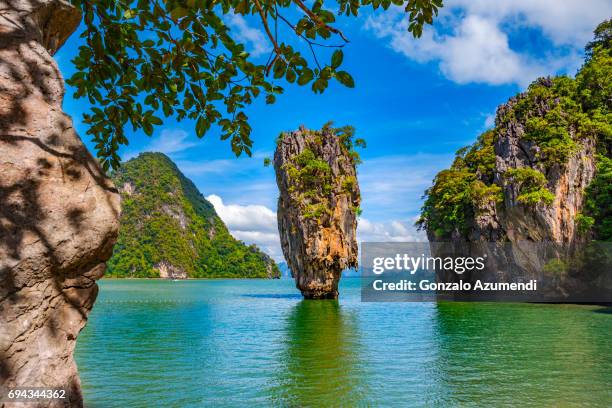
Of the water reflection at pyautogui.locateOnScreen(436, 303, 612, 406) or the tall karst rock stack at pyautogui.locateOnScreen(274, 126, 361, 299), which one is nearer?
the water reflection at pyautogui.locateOnScreen(436, 303, 612, 406)

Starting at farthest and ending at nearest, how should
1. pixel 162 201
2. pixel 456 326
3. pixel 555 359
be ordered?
pixel 162 201, pixel 456 326, pixel 555 359

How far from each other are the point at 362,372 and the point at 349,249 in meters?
25.3

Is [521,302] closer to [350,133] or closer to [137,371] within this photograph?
[350,133]

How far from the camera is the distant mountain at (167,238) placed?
12644 centimetres

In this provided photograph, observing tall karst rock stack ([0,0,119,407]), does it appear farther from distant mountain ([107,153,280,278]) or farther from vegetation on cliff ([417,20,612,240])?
distant mountain ([107,153,280,278])

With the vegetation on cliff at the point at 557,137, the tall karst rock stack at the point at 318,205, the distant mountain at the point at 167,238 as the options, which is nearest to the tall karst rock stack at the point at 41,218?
the tall karst rock stack at the point at 318,205

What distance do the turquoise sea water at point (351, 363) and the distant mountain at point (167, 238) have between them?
109 m

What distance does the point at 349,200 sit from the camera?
37219 millimetres

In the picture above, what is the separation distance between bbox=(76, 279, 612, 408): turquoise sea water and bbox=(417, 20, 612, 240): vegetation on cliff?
1126 centimetres

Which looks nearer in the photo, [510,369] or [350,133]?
[510,369]

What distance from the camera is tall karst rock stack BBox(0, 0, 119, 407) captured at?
2248 mm

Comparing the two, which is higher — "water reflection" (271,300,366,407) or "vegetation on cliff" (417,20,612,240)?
"vegetation on cliff" (417,20,612,240)

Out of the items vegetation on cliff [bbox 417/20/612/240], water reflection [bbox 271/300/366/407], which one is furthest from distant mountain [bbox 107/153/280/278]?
water reflection [bbox 271/300/366/407]

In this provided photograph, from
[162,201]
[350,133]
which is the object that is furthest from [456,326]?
[162,201]
